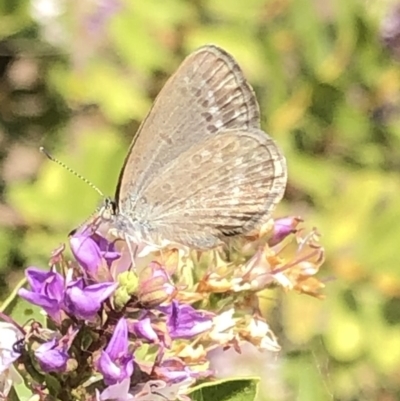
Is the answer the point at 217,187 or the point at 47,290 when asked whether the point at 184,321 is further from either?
the point at 217,187

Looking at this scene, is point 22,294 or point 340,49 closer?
point 22,294

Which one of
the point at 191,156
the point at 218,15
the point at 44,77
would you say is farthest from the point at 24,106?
the point at 191,156

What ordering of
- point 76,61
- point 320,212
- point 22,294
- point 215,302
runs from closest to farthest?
point 22,294 < point 215,302 < point 320,212 < point 76,61

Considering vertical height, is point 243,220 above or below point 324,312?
above

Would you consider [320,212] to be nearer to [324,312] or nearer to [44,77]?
[324,312]

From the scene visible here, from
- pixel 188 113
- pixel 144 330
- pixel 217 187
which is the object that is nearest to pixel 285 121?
pixel 217 187

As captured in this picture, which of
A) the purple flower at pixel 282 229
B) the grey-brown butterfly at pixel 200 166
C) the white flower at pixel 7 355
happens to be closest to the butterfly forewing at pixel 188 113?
the grey-brown butterfly at pixel 200 166
